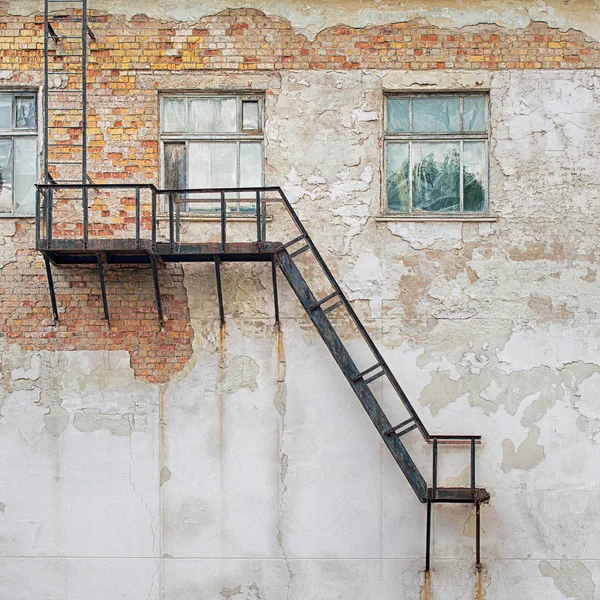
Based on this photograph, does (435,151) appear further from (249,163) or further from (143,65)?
(143,65)

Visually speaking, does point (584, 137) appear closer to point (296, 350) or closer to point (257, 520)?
point (296, 350)

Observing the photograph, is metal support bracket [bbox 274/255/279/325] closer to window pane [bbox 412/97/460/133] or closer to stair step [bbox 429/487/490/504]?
window pane [bbox 412/97/460/133]

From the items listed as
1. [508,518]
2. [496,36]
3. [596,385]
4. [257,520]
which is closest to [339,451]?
[257,520]

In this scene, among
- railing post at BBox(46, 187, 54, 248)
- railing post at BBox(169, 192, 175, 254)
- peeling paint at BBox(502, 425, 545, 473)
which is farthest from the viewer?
peeling paint at BBox(502, 425, 545, 473)

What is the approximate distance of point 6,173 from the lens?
9.16 m

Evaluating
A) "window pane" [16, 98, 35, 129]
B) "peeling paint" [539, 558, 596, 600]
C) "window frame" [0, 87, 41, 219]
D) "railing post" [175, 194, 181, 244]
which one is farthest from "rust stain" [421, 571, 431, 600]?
"window pane" [16, 98, 35, 129]

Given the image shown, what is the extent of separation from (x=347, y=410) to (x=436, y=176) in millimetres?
2603

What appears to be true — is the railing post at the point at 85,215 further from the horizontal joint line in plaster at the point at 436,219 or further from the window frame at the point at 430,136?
the window frame at the point at 430,136

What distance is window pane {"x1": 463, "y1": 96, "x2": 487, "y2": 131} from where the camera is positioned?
9102 mm

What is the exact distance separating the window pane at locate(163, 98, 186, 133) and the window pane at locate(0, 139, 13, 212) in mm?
1661

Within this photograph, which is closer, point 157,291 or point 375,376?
point 375,376

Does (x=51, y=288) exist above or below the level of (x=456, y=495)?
above

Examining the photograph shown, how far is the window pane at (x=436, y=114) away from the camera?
30.0 ft

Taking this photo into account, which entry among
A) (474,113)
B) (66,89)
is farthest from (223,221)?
(474,113)
